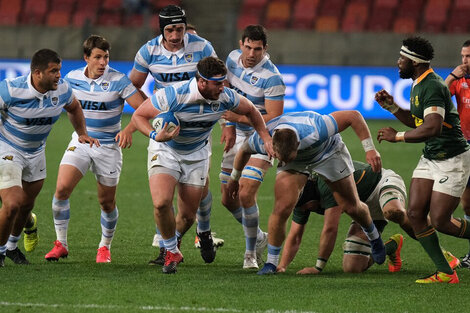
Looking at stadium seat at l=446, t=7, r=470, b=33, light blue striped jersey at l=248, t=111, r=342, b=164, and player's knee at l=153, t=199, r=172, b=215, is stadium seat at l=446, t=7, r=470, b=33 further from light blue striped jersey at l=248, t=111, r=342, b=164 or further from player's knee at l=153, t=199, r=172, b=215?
player's knee at l=153, t=199, r=172, b=215

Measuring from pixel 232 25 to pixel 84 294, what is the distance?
17.7 metres

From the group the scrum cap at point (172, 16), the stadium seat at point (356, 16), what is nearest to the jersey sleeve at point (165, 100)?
the scrum cap at point (172, 16)

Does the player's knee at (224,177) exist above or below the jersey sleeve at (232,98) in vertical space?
below

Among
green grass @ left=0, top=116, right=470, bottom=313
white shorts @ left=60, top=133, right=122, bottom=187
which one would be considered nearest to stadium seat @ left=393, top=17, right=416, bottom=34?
green grass @ left=0, top=116, right=470, bottom=313

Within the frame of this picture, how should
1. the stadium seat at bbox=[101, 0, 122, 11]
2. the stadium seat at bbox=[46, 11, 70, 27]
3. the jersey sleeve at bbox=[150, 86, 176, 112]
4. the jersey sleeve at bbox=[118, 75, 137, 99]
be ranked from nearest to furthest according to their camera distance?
the jersey sleeve at bbox=[150, 86, 176, 112] < the jersey sleeve at bbox=[118, 75, 137, 99] < the stadium seat at bbox=[101, 0, 122, 11] < the stadium seat at bbox=[46, 11, 70, 27]

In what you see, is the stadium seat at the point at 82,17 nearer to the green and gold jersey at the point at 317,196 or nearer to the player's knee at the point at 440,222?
the green and gold jersey at the point at 317,196

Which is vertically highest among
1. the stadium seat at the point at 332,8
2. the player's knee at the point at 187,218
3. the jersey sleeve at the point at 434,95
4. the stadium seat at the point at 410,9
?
the jersey sleeve at the point at 434,95

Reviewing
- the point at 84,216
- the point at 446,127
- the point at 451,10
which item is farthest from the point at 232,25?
the point at 446,127

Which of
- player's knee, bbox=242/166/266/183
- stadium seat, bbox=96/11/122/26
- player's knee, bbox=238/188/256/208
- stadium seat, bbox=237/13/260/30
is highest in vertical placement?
player's knee, bbox=242/166/266/183

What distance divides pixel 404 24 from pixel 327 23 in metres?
2.06

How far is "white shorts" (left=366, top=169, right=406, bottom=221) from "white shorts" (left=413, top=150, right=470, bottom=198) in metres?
0.87

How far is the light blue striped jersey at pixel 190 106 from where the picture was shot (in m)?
8.12

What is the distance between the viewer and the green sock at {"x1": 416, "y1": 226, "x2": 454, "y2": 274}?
7.88 metres

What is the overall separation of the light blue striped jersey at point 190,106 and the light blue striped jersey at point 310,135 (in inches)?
15.8
